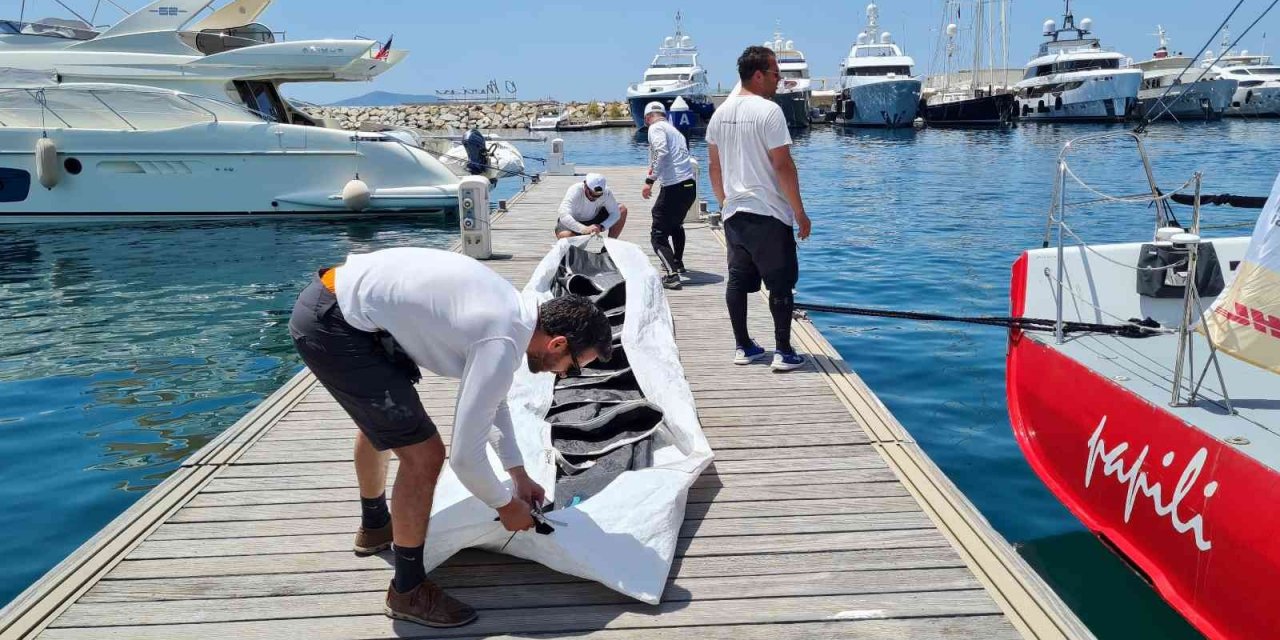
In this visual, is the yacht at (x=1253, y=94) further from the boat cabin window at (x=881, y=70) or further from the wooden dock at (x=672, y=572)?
the wooden dock at (x=672, y=572)

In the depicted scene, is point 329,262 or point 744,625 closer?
point 744,625

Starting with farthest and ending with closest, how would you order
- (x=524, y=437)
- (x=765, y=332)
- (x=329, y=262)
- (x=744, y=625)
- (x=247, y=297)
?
(x=329, y=262) → (x=247, y=297) → (x=765, y=332) → (x=524, y=437) → (x=744, y=625)

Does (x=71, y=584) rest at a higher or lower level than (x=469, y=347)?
lower

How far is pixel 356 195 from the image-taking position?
1695 cm

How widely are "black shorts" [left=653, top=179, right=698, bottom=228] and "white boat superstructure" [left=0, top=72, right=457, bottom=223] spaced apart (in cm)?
958

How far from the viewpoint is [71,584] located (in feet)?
10.8

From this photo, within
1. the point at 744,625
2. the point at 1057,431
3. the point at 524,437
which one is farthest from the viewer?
the point at 1057,431

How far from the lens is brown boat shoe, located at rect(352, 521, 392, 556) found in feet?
11.5

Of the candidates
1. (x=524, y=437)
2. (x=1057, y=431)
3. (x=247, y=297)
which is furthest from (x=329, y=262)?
(x=1057, y=431)

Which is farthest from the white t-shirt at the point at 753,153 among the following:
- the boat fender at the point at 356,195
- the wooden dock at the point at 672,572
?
the boat fender at the point at 356,195

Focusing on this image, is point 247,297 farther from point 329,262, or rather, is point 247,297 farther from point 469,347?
point 469,347

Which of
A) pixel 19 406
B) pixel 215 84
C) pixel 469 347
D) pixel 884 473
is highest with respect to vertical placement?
pixel 215 84

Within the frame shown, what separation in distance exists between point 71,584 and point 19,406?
5.59 meters

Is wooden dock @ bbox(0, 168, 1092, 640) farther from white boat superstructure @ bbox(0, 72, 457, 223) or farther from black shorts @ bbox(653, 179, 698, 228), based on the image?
white boat superstructure @ bbox(0, 72, 457, 223)
